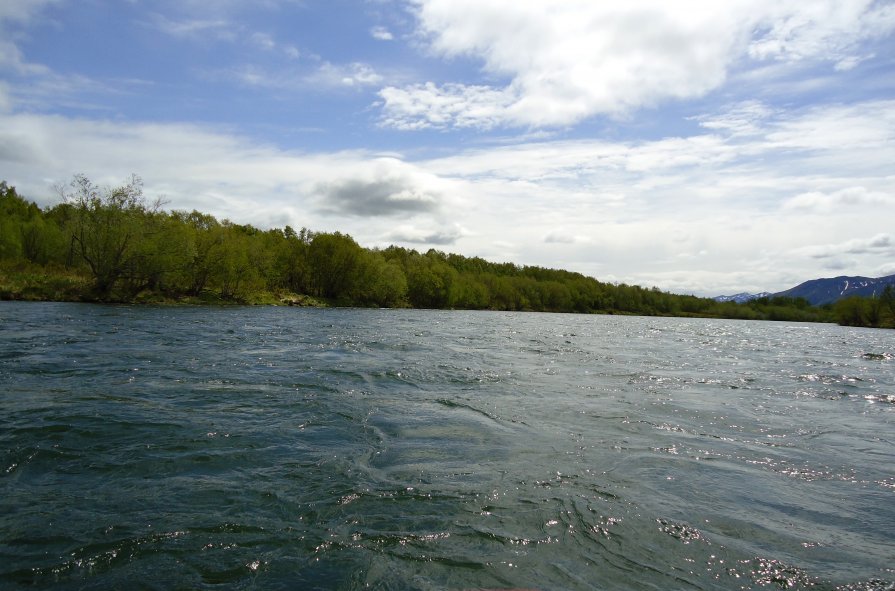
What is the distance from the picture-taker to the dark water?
5.33 metres

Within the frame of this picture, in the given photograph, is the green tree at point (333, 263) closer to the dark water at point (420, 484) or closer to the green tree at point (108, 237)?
the green tree at point (108, 237)

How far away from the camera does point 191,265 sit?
67.3m

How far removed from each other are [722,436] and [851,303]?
156683 millimetres

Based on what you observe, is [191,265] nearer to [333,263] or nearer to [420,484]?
[333,263]

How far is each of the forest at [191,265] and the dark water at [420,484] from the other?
1718 inches

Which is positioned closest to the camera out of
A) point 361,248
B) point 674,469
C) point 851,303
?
point 674,469

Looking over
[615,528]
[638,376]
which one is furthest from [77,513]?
[638,376]

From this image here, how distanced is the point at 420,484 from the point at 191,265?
69.1 m

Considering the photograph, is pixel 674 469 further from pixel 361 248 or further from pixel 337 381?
pixel 361 248

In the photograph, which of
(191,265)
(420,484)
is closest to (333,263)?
(191,265)

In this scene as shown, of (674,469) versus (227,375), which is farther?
(227,375)

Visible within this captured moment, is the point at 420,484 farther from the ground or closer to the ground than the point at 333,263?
closer to the ground

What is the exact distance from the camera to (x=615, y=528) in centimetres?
650

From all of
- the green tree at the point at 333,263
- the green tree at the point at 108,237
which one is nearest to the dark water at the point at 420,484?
the green tree at the point at 108,237
